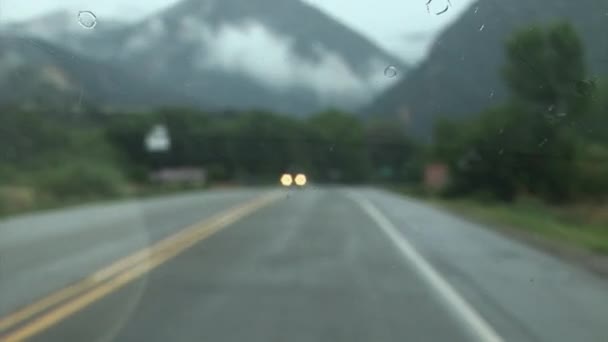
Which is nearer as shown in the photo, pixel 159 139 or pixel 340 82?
pixel 340 82

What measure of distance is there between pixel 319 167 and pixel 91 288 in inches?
242

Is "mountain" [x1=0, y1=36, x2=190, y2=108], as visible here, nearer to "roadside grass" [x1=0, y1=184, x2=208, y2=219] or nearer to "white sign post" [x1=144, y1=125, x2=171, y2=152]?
"roadside grass" [x1=0, y1=184, x2=208, y2=219]

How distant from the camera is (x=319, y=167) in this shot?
1694 cm

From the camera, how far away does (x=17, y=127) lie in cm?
2645

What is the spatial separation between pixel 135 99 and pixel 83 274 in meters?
3.28

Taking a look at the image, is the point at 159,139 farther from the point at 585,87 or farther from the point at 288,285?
the point at 585,87

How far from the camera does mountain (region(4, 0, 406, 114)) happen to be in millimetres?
9398

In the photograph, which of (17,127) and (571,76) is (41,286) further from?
(17,127)

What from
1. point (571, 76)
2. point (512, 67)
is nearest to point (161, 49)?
point (512, 67)

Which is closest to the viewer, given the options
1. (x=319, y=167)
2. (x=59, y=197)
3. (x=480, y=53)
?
(x=480, y=53)

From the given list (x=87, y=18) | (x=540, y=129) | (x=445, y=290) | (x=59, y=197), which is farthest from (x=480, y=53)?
(x=59, y=197)

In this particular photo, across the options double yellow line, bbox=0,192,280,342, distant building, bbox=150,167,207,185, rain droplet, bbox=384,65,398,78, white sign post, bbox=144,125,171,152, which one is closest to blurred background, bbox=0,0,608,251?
rain droplet, bbox=384,65,398,78

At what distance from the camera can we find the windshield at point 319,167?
346 inches

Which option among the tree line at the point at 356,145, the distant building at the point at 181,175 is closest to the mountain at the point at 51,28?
the tree line at the point at 356,145
